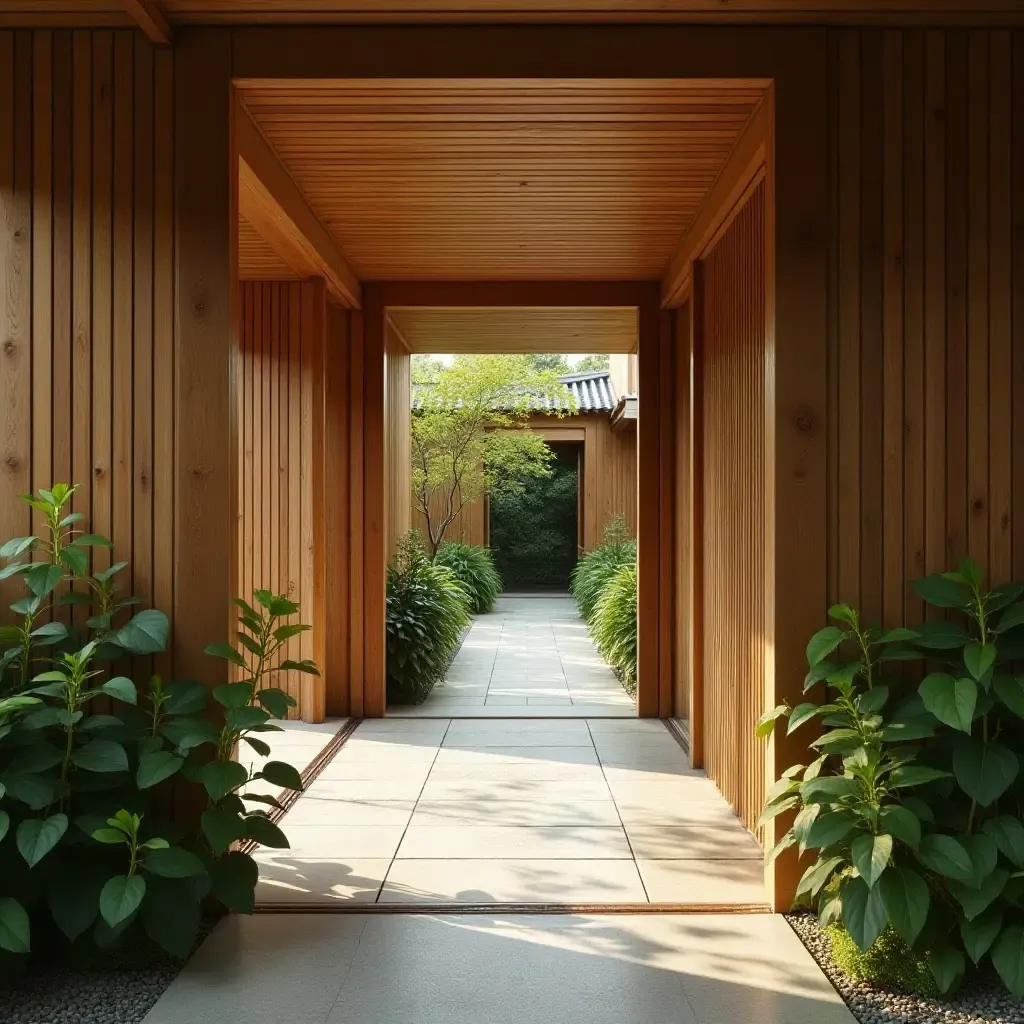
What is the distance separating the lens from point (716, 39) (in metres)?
3.05

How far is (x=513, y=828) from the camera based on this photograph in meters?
3.91

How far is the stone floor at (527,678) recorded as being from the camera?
642 cm

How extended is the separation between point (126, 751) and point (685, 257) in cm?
370

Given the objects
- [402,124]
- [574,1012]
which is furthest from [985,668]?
[402,124]

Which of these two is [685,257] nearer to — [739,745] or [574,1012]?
[739,745]

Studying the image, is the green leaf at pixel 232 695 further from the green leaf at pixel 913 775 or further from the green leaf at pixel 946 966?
the green leaf at pixel 946 966

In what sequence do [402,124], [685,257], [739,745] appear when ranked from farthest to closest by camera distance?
[685,257] → [739,745] → [402,124]

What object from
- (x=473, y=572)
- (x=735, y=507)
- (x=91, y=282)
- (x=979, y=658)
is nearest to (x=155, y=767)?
(x=91, y=282)

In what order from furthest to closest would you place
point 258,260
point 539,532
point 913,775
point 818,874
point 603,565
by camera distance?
point 539,532 → point 603,565 → point 258,260 → point 818,874 → point 913,775

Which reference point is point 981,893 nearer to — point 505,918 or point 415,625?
point 505,918

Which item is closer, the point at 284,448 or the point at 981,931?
the point at 981,931

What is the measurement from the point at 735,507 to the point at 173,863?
8.61 ft

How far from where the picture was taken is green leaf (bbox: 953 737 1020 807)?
2.43m

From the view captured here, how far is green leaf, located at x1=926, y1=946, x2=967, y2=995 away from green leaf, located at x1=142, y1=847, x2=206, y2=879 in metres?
1.93
